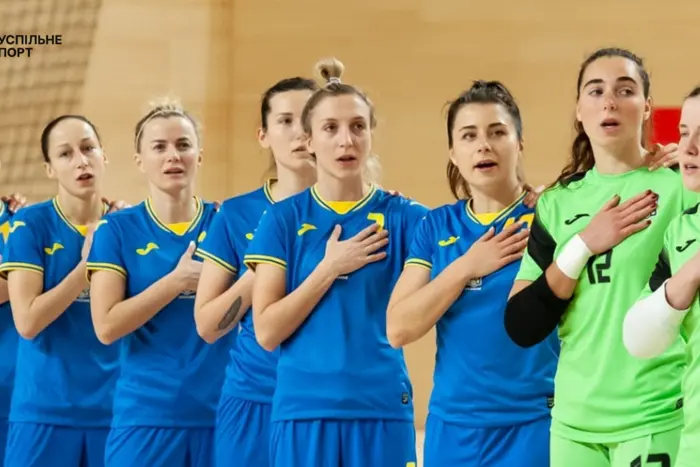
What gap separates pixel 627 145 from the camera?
2.99 m

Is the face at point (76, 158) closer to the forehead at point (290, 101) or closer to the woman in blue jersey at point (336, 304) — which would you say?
the forehead at point (290, 101)

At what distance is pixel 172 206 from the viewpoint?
416 centimetres

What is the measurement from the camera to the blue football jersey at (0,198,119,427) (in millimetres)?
4277

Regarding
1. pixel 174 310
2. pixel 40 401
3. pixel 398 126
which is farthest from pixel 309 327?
pixel 398 126

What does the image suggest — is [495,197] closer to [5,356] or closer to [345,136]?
[345,136]

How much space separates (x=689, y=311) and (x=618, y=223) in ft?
1.10

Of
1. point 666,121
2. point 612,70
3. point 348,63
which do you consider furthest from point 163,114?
point 666,121

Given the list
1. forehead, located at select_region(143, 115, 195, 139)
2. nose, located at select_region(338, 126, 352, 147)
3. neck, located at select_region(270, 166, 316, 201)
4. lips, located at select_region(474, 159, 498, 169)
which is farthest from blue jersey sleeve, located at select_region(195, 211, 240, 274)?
lips, located at select_region(474, 159, 498, 169)

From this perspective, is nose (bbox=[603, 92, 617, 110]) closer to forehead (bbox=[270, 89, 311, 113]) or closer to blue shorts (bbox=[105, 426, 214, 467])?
forehead (bbox=[270, 89, 311, 113])

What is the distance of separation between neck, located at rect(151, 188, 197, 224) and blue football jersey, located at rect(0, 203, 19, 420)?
0.93m

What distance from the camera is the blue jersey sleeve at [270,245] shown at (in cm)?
342

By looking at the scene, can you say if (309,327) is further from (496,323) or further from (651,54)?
(651,54)

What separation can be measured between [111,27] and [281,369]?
4.72m

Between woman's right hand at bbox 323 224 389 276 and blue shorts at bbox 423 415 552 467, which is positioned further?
woman's right hand at bbox 323 224 389 276
